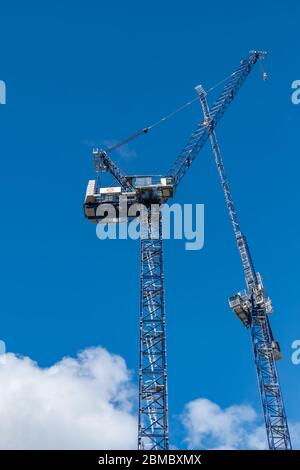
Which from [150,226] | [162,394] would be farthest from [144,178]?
[162,394]

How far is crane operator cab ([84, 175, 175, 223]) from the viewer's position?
74250mm

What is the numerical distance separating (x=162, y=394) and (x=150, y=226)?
2024 centimetres

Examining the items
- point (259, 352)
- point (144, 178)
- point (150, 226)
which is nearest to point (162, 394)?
point (150, 226)

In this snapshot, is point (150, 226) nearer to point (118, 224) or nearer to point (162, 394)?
point (118, 224)

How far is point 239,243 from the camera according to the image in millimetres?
99250

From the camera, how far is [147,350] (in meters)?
65.6

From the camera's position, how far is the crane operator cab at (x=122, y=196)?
74.2 m

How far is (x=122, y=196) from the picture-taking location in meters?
75.2
